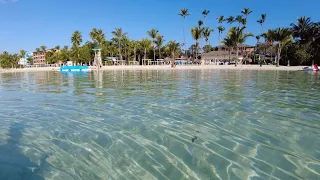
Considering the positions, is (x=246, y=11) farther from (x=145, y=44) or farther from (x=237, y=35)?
(x=145, y=44)

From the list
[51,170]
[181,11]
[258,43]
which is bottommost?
[51,170]

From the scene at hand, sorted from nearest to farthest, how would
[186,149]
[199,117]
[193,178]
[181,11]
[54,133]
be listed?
[193,178] < [186,149] < [54,133] < [199,117] < [181,11]

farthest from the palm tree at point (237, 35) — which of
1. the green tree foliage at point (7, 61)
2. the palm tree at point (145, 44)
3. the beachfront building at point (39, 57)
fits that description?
the beachfront building at point (39, 57)

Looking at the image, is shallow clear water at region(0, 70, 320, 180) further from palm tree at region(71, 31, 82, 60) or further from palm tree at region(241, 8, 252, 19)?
palm tree at region(71, 31, 82, 60)

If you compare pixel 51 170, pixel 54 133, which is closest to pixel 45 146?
pixel 54 133

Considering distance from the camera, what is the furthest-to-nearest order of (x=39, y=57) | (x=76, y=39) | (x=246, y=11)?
(x=39, y=57), (x=76, y=39), (x=246, y=11)

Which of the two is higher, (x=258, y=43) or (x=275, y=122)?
(x=258, y=43)

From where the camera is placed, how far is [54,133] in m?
4.38

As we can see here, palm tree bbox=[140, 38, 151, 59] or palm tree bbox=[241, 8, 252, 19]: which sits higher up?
palm tree bbox=[241, 8, 252, 19]

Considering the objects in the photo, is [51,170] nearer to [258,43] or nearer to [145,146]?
[145,146]

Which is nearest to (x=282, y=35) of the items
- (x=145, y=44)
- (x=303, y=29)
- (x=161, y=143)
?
(x=303, y=29)

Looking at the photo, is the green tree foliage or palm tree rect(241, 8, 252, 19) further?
the green tree foliage

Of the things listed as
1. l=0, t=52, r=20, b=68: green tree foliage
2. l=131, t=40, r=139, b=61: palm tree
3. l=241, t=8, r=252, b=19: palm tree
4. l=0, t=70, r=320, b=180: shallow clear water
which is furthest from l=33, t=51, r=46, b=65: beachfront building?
l=0, t=70, r=320, b=180: shallow clear water

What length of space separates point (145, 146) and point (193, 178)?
1.16 meters
